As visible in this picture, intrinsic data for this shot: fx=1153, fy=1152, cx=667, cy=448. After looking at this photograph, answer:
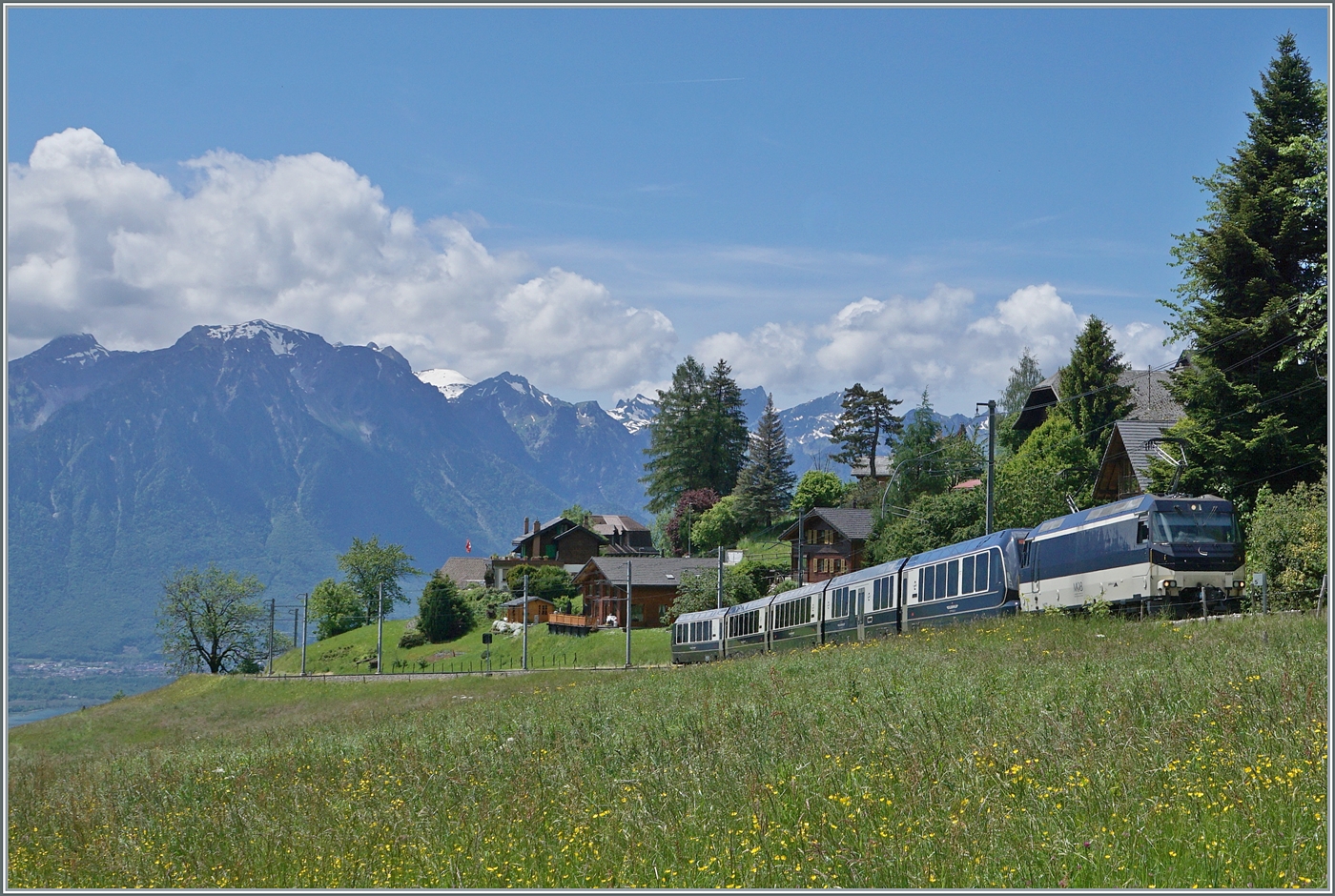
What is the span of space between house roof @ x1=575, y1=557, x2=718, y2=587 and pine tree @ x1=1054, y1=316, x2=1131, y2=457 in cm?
3010

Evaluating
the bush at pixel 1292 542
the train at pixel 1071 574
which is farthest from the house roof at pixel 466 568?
the bush at pixel 1292 542

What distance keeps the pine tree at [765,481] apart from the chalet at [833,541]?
21723 millimetres

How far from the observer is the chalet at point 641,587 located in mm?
89125

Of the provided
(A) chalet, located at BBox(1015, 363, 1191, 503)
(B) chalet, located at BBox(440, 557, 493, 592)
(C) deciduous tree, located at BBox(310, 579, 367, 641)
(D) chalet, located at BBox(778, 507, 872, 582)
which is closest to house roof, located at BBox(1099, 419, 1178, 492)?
(A) chalet, located at BBox(1015, 363, 1191, 503)

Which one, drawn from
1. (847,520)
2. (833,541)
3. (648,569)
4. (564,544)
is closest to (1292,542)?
(833,541)

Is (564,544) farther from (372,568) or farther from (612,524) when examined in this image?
(612,524)

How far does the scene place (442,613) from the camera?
3974 inches

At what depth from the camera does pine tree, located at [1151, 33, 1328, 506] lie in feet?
112

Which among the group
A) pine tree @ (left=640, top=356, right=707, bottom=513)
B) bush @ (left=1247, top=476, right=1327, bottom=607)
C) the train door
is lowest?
the train door

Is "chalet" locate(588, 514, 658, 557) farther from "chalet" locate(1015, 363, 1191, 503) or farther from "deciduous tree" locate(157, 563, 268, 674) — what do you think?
"chalet" locate(1015, 363, 1191, 503)

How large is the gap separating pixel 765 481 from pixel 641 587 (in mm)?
28162

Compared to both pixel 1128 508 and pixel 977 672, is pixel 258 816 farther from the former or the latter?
pixel 1128 508

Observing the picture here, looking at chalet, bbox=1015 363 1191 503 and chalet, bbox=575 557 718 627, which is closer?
chalet, bbox=1015 363 1191 503

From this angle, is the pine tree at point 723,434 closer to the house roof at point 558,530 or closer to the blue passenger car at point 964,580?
the house roof at point 558,530
